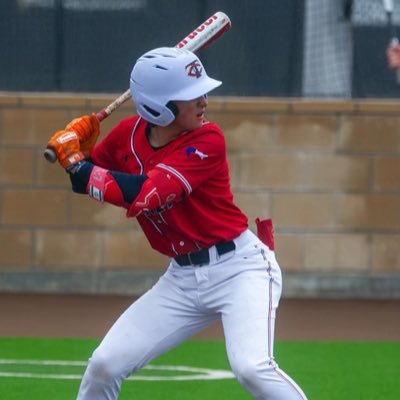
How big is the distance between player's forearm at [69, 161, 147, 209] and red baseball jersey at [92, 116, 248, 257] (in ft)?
0.41

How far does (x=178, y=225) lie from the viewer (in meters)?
5.55

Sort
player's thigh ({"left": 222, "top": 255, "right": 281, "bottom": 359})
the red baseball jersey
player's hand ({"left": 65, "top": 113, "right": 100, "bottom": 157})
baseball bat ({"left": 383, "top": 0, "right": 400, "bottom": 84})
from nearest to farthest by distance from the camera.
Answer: player's thigh ({"left": 222, "top": 255, "right": 281, "bottom": 359})
the red baseball jersey
player's hand ({"left": 65, "top": 113, "right": 100, "bottom": 157})
baseball bat ({"left": 383, "top": 0, "right": 400, "bottom": 84})

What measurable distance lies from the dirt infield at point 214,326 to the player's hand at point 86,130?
3.83 metres

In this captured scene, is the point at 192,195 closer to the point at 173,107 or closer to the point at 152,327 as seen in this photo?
the point at 173,107

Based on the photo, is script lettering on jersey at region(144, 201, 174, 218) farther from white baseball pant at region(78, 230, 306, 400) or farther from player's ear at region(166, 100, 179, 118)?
player's ear at region(166, 100, 179, 118)

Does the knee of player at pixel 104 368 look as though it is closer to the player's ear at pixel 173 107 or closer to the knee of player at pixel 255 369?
the knee of player at pixel 255 369

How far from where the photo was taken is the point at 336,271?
11.7 meters

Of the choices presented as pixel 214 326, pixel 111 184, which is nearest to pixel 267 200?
pixel 214 326

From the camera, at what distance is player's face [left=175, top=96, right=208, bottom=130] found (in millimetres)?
5516

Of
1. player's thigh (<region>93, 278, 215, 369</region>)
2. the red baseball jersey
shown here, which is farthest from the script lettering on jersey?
player's thigh (<region>93, 278, 215, 369</region>)

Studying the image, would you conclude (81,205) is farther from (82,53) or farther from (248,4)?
(248,4)

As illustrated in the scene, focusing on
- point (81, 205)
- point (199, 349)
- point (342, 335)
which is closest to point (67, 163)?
point (199, 349)

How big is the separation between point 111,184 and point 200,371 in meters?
2.85

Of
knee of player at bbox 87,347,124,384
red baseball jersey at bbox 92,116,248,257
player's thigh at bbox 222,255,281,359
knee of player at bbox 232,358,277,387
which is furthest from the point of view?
red baseball jersey at bbox 92,116,248,257
